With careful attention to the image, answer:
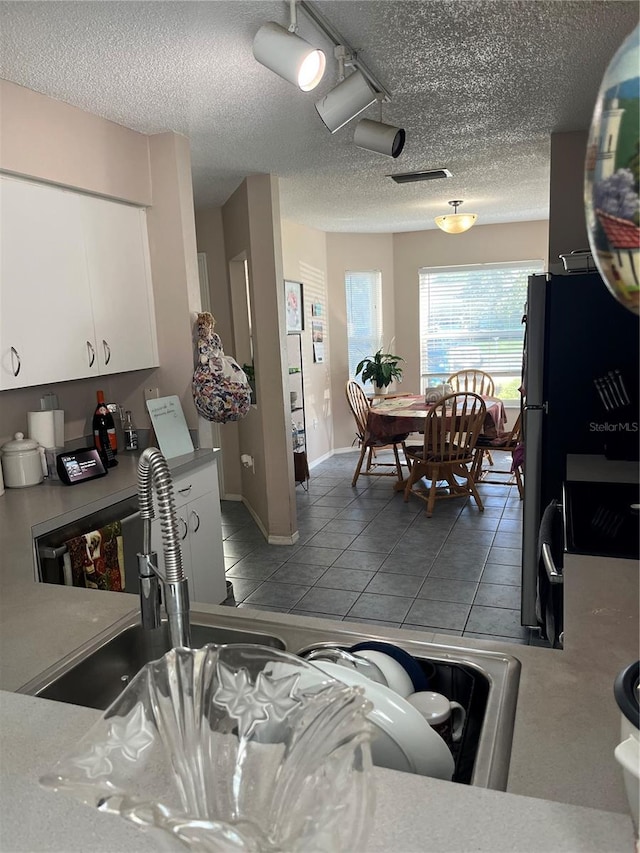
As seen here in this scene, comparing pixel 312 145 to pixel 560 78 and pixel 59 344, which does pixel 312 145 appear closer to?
pixel 560 78

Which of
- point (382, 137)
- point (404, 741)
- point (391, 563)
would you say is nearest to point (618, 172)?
point (404, 741)

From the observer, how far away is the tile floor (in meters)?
3.20

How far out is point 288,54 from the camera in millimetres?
1801

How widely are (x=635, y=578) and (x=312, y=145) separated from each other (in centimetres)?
273

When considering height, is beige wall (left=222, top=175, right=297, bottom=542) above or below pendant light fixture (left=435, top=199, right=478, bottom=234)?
below

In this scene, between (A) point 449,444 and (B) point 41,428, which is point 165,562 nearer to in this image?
(B) point 41,428

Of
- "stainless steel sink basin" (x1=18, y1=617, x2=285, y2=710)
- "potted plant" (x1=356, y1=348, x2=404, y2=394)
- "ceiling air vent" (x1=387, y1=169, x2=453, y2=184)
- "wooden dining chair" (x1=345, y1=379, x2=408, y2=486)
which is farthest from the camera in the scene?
"potted plant" (x1=356, y1=348, x2=404, y2=394)

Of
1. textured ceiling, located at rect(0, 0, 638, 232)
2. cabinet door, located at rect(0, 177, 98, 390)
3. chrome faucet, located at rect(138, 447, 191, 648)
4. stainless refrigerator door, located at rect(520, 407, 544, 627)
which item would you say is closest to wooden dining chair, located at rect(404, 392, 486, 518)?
textured ceiling, located at rect(0, 0, 638, 232)

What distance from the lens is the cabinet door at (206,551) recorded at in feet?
→ 9.75

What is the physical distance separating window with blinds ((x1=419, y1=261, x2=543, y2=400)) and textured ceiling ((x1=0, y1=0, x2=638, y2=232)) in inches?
117

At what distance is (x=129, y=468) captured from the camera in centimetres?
287

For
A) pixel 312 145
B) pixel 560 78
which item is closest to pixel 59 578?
pixel 312 145

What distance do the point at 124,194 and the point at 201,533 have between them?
1.61m

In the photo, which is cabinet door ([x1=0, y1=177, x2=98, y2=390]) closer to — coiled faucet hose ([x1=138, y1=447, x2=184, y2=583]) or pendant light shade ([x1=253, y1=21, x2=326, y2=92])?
pendant light shade ([x1=253, y1=21, x2=326, y2=92])
